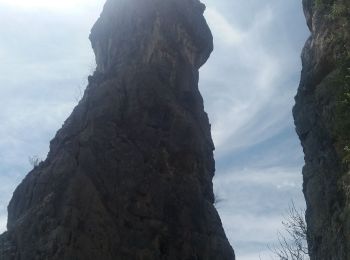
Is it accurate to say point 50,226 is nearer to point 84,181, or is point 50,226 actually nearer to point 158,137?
point 84,181

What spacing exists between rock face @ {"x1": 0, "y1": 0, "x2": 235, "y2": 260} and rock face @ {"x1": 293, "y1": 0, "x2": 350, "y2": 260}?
34.4 feet

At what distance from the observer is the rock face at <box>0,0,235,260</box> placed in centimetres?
2627

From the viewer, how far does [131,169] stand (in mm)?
30078

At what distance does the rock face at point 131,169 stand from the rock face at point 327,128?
34.4 ft

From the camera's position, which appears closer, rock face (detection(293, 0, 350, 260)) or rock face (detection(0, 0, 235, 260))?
rock face (detection(293, 0, 350, 260))

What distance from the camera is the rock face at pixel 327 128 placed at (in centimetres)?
1723

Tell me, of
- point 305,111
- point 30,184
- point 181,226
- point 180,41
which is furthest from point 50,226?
point 180,41

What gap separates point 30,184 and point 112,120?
6.46 meters

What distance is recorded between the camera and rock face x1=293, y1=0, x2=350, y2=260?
679 inches

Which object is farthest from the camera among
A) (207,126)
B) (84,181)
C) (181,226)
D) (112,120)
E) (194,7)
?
(194,7)

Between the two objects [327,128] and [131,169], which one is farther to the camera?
[131,169]

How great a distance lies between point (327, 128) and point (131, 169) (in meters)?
13.8

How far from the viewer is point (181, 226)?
97.9 ft

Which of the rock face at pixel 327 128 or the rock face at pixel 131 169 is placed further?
the rock face at pixel 131 169
